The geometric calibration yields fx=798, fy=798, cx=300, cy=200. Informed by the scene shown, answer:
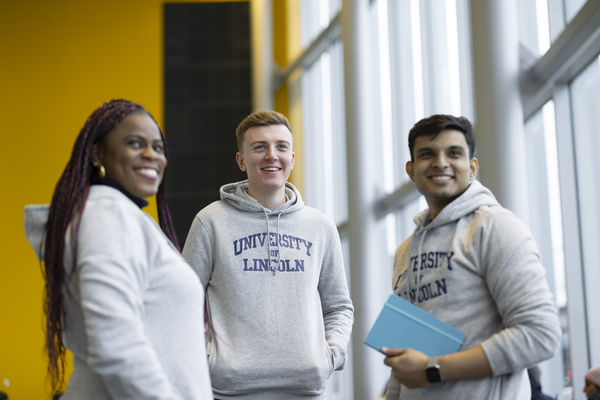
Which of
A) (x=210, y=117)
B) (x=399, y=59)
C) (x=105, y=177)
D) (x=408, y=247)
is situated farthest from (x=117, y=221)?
(x=210, y=117)

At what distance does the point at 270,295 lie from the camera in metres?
2.62

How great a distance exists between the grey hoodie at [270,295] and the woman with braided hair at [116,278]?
78 cm

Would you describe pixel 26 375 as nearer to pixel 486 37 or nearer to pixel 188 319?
pixel 486 37

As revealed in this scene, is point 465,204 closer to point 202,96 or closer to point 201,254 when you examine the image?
point 201,254

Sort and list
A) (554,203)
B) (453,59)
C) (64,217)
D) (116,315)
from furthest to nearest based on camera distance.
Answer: (453,59), (554,203), (64,217), (116,315)

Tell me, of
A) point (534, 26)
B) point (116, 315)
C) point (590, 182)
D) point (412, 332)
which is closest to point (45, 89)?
point (534, 26)

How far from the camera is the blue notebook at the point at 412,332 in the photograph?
1897 millimetres

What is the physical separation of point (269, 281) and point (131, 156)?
0.96 meters

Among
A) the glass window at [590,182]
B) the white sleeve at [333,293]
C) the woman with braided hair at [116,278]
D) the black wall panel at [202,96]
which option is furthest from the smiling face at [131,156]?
the black wall panel at [202,96]

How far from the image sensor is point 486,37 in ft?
14.4

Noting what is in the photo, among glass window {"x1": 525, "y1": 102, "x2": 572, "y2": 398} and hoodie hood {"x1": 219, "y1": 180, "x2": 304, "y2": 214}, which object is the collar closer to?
hoodie hood {"x1": 219, "y1": 180, "x2": 304, "y2": 214}

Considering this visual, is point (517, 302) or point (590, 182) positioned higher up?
point (590, 182)

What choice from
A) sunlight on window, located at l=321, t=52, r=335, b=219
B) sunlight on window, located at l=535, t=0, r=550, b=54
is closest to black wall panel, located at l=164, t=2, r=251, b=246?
sunlight on window, located at l=321, t=52, r=335, b=219

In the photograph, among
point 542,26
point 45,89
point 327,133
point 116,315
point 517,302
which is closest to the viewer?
point 116,315
